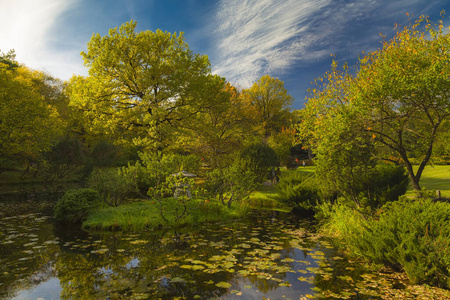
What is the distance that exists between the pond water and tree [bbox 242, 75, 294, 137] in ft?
114

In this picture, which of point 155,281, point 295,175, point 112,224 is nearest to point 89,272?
point 155,281

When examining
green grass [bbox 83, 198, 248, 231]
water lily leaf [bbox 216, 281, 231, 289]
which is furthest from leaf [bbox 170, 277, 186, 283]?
green grass [bbox 83, 198, 248, 231]

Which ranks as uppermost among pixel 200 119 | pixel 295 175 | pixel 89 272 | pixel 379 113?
pixel 200 119

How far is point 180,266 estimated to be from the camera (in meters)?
6.14

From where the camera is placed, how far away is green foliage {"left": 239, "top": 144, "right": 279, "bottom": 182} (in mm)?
17938

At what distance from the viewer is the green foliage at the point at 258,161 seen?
17938 mm

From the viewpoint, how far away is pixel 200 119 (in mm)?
21781

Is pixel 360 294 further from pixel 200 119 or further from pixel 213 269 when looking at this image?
pixel 200 119

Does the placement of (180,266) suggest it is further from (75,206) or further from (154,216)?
(75,206)

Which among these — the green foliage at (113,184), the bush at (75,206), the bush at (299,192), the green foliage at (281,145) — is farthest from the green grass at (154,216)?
the green foliage at (281,145)

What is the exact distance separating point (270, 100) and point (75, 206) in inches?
1446

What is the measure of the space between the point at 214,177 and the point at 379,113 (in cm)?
851

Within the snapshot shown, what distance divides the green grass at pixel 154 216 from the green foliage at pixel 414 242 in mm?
6619

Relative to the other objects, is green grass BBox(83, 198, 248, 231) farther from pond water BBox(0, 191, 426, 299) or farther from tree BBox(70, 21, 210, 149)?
tree BBox(70, 21, 210, 149)
